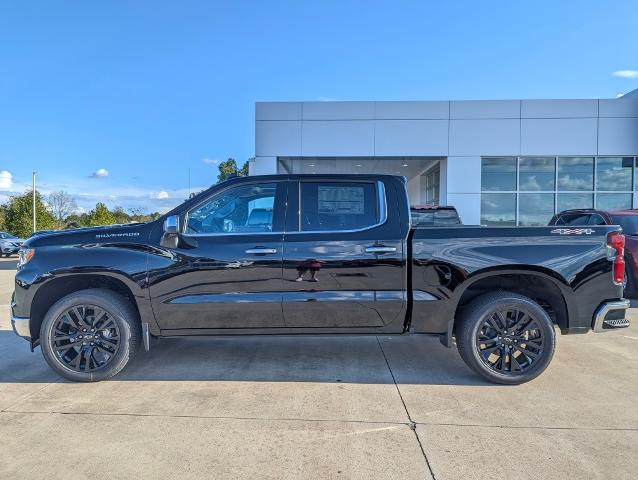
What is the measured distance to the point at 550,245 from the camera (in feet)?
13.6

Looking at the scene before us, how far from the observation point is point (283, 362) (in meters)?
4.84

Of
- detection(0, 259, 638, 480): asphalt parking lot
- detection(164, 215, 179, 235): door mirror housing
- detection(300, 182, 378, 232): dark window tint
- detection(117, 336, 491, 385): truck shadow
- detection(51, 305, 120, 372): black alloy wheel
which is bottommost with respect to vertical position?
detection(0, 259, 638, 480): asphalt parking lot

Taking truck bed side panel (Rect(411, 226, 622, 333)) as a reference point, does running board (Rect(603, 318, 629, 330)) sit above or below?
below

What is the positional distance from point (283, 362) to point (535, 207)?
1323 centimetres

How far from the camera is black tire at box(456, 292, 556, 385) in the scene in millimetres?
4176

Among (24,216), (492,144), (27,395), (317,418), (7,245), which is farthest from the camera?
(24,216)

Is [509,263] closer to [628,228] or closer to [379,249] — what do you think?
[379,249]

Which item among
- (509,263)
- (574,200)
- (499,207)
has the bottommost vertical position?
(509,263)

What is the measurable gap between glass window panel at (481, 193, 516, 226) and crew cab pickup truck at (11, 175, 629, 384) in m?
11.6

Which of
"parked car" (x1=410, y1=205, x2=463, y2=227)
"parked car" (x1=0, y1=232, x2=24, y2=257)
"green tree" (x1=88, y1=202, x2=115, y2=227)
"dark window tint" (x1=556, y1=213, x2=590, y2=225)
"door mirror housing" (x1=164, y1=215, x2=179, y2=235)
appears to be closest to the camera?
"door mirror housing" (x1=164, y1=215, x2=179, y2=235)

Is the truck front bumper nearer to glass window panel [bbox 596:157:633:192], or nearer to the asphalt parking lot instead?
the asphalt parking lot

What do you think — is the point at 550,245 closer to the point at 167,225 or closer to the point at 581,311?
the point at 581,311

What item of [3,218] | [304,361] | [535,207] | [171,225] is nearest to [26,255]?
[171,225]

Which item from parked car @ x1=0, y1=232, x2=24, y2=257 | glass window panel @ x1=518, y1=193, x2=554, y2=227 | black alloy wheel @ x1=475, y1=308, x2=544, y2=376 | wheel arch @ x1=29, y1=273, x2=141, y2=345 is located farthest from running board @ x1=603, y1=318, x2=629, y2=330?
parked car @ x1=0, y1=232, x2=24, y2=257
